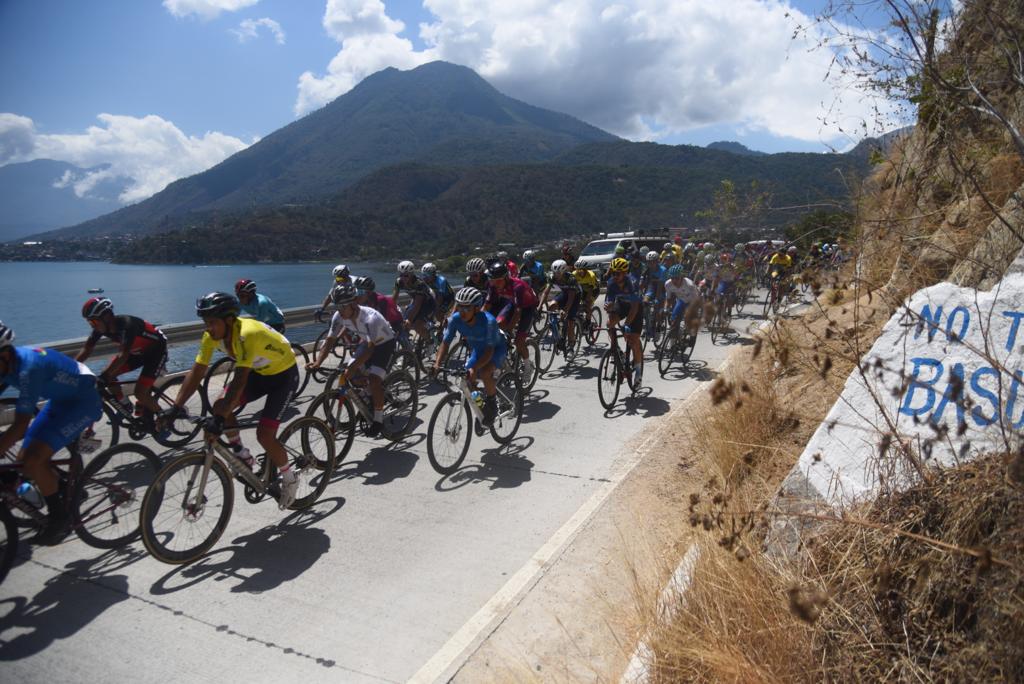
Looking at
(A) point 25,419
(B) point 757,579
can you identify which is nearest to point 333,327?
(A) point 25,419

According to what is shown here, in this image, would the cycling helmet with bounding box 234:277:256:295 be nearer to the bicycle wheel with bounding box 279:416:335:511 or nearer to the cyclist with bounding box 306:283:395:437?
the cyclist with bounding box 306:283:395:437

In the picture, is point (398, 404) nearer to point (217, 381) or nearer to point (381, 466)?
point (381, 466)

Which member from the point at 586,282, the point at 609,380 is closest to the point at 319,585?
A: the point at 609,380

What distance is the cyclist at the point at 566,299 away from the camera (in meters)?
11.3

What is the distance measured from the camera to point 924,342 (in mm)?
3711

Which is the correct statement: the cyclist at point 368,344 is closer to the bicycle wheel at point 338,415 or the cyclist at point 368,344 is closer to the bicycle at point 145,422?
the bicycle wheel at point 338,415

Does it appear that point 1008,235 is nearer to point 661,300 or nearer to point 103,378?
point 661,300

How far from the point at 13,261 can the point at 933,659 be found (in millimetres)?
28426

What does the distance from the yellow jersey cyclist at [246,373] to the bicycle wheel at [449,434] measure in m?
1.51

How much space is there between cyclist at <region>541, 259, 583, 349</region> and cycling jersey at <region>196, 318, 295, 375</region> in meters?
6.75

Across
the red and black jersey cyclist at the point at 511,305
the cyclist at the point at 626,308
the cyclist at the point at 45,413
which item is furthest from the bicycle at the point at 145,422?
the cyclist at the point at 626,308

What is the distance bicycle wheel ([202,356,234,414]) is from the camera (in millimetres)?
7651

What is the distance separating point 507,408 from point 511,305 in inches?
65.5

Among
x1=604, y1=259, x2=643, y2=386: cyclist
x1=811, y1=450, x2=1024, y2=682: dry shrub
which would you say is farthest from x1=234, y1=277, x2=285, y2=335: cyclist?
x1=811, y1=450, x2=1024, y2=682: dry shrub
